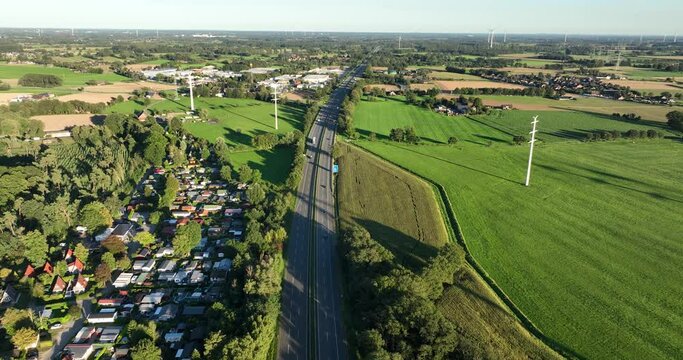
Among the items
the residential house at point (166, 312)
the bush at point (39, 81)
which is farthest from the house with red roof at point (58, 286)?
the bush at point (39, 81)

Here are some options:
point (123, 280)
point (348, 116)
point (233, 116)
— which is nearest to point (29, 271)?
point (123, 280)

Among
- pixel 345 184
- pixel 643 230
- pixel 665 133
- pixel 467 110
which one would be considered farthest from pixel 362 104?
pixel 643 230

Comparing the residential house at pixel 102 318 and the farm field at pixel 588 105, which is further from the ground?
the farm field at pixel 588 105

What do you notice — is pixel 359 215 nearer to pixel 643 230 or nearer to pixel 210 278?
pixel 210 278

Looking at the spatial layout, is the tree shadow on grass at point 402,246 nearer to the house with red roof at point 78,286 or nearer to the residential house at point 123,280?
the residential house at point 123,280

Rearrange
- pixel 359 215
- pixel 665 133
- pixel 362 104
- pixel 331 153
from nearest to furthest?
pixel 359 215, pixel 331 153, pixel 665 133, pixel 362 104

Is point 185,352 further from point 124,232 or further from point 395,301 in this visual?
point 124,232

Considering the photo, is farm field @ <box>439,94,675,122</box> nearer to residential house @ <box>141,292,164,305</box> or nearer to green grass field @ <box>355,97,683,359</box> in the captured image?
green grass field @ <box>355,97,683,359</box>
